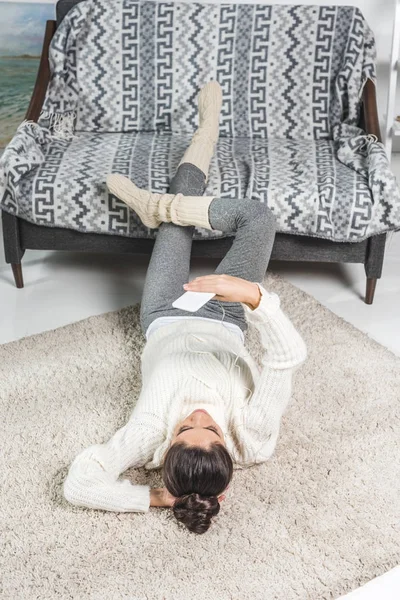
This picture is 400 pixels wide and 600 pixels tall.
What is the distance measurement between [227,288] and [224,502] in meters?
0.53

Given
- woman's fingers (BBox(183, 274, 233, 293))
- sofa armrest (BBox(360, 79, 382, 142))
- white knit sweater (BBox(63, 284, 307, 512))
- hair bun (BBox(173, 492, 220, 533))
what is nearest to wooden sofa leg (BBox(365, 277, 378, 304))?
sofa armrest (BBox(360, 79, 382, 142))

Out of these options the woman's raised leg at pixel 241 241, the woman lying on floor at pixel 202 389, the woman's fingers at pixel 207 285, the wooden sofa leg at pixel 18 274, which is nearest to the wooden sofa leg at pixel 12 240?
the wooden sofa leg at pixel 18 274

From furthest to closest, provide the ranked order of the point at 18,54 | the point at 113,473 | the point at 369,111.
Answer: the point at 18,54
the point at 369,111
the point at 113,473

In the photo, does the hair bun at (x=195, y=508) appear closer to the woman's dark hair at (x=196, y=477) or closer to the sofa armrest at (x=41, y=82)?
the woman's dark hair at (x=196, y=477)

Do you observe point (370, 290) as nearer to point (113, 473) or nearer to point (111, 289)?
point (111, 289)

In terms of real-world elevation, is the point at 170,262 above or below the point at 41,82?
below

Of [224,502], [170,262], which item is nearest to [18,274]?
[170,262]

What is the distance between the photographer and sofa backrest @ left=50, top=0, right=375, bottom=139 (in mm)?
3043

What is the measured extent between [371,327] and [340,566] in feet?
3.53

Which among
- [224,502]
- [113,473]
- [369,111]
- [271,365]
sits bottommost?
[224,502]

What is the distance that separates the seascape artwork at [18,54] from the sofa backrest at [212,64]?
23.3 inches

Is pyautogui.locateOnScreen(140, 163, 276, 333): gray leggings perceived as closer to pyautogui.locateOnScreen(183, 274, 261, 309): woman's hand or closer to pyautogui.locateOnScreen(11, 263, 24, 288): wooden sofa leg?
pyautogui.locateOnScreen(183, 274, 261, 309): woman's hand

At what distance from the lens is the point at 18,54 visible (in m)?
3.60

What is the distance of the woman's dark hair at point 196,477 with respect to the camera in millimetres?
1566
